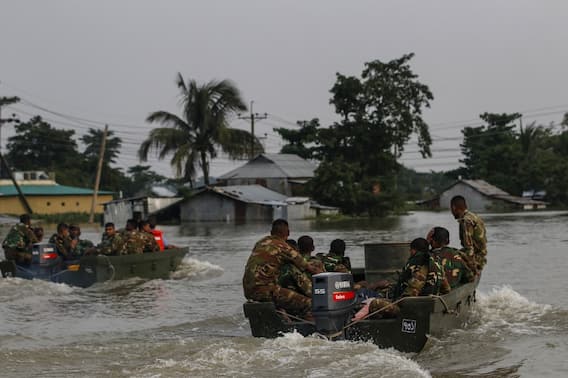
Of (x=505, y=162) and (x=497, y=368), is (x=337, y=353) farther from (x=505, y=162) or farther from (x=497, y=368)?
(x=505, y=162)

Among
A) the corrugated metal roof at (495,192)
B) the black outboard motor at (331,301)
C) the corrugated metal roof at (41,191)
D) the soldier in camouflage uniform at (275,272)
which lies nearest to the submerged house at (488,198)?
the corrugated metal roof at (495,192)

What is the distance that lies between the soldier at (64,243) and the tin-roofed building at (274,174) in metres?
40.1

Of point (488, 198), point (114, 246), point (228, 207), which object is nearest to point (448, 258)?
point (114, 246)

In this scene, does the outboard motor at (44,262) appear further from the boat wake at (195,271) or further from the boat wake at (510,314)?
the boat wake at (510,314)

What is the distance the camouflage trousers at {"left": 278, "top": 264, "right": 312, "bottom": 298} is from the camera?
11.2m

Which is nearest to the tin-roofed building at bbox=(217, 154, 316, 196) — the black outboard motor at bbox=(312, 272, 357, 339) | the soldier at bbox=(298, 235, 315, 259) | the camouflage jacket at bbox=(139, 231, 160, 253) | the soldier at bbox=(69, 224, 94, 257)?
the camouflage jacket at bbox=(139, 231, 160, 253)

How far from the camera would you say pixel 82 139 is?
103 meters

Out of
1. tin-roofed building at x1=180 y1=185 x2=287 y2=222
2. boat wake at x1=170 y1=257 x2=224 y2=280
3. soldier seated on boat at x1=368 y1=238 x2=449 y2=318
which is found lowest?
boat wake at x1=170 y1=257 x2=224 y2=280

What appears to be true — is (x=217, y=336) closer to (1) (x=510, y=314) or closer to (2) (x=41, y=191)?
(1) (x=510, y=314)

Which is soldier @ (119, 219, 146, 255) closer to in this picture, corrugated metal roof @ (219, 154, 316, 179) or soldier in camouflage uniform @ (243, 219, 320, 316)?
soldier in camouflage uniform @ (243, 219, 320, 316)

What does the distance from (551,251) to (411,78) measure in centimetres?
3224

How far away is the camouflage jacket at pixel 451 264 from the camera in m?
11.7

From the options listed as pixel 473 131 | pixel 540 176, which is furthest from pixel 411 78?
pixel 473 131

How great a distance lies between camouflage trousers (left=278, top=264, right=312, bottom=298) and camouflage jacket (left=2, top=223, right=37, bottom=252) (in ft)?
33.5
